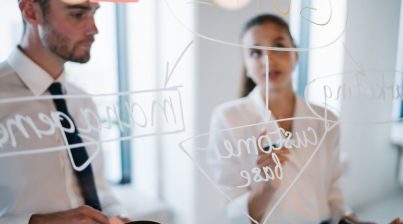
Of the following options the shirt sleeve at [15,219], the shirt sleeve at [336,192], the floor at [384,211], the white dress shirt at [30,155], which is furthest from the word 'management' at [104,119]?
the floor at [384,211]

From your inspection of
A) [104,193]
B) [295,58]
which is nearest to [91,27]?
[104,193]

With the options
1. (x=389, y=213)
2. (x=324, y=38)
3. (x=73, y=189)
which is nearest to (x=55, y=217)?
(x=73, y=189)

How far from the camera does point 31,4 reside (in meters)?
0.54

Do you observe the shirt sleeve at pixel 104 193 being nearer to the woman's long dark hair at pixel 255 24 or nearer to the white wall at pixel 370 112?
the woman's long dark hair at pixel 255 24

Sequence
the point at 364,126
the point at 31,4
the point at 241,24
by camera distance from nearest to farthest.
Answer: the point at 31,4, the point at 241,24, the point at 364,126

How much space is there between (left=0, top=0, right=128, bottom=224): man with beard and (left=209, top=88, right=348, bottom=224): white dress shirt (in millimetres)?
236

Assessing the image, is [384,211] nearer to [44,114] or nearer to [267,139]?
[267,139]

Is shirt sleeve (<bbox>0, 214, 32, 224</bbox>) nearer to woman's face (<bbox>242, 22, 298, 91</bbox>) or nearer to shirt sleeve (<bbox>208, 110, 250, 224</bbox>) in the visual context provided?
shirt sleeve (<bbox>208, 110, 250, 224</bbox>)

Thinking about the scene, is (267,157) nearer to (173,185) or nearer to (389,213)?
(173,185)

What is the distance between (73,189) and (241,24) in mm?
407

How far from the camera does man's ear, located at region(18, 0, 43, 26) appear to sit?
535 millimetres

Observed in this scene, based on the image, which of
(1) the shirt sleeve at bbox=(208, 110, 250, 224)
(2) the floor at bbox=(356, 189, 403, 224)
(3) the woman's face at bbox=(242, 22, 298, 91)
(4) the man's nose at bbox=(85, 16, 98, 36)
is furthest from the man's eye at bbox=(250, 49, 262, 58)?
(2) the floor at bbox=(356, 189, 403, 224)

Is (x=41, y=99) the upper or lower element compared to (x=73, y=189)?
upper

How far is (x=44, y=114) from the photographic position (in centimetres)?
56
